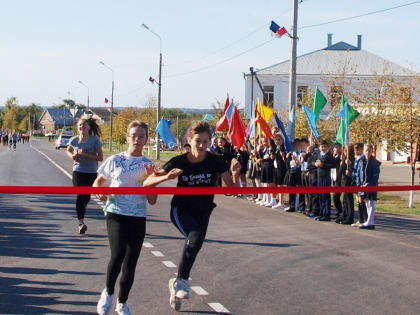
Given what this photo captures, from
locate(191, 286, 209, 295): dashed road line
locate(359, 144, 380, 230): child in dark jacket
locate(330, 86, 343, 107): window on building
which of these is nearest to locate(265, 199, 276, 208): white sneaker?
locate(359, 144, 380, 230): child in dark jacket

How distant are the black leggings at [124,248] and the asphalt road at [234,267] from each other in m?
0.41

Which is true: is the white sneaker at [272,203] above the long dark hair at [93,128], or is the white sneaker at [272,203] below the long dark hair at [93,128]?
below

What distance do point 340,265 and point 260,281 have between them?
1676 millimetres

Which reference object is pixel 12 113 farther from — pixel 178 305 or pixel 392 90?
pixel 178 305

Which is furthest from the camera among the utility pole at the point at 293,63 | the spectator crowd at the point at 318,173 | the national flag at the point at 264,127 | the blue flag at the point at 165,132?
the blue flag at the point at 165,132

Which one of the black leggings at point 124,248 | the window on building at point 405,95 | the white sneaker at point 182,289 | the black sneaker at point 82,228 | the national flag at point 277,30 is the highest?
the national flag at point 277,30

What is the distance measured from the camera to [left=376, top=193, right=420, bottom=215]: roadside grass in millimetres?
17391

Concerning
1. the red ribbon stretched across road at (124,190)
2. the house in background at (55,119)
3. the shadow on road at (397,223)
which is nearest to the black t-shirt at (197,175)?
the red ribbon stretched across road at (124,190)

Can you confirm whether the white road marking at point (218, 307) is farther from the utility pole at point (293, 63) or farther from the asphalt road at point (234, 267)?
the utility pole at point (293, 63)

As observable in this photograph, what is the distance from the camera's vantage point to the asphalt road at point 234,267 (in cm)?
707

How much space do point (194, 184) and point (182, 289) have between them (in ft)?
3.23

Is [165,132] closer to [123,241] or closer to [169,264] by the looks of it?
[169,264]

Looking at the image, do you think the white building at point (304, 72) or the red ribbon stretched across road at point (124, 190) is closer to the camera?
the red ribbon stretched across road at point (124, 190)

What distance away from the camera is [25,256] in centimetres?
956
